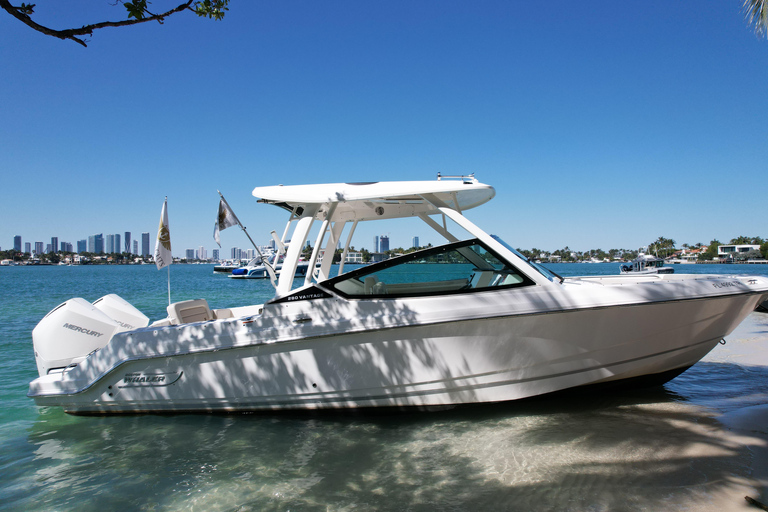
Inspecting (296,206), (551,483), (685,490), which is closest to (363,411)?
(551,483)

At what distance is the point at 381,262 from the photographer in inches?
168

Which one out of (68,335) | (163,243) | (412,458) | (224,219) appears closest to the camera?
(412,458)

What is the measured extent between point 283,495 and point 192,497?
2.32 ft

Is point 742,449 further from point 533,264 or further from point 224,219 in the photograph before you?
point 224,219

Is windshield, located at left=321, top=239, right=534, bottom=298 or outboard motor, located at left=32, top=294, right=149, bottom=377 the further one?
outboard motor, located at left=32, top=294, right=149, bottom=377

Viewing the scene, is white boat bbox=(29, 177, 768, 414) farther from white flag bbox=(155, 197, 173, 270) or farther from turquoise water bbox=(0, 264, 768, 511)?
white flag bbox=(155, 197, 173, 270)

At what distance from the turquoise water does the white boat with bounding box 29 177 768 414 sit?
0.32 metres

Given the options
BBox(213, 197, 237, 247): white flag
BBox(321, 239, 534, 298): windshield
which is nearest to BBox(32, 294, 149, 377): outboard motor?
BBox(213, 197, 237, 247): white flag

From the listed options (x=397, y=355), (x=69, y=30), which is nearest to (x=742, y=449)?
(x=397, y=355)

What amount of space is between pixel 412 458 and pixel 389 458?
203 millimetres

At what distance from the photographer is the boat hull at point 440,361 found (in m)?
3.91

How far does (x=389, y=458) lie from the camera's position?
12.1 feet

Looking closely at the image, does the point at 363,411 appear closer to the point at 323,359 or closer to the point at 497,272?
the point at 323,359

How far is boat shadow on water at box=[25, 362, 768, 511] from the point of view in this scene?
3047mm
